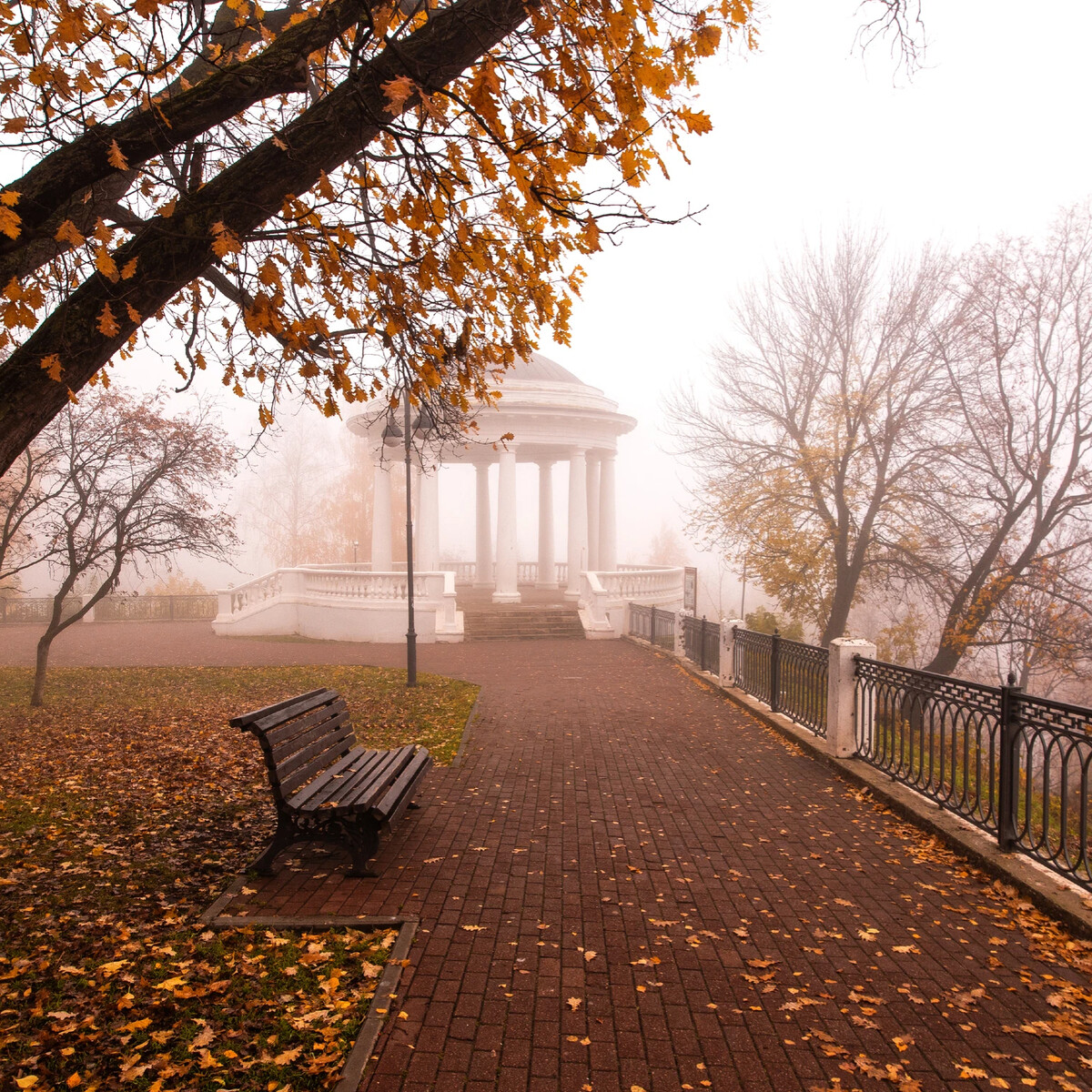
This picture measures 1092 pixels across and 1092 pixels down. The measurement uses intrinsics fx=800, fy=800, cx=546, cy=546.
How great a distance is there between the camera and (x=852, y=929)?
434cm

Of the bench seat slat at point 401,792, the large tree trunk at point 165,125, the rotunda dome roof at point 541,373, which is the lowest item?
the bench seat slat at point 401,792

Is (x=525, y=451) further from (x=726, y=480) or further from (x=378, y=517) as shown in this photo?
(x=726, y=480)

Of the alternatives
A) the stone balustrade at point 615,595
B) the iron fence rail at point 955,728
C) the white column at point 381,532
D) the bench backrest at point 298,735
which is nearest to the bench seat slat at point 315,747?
the bench backrest at point 298,735

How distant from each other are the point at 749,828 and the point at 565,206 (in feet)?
15.1

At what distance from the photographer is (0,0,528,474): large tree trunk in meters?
3.82

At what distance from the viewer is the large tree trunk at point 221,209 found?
3.82 metres

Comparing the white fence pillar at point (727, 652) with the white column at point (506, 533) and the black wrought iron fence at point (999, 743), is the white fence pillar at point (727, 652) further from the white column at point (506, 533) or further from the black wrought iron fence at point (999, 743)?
the white column at point (506, 533)

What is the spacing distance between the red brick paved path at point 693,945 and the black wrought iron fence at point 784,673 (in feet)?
6.01

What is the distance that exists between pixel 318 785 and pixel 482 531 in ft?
97.5

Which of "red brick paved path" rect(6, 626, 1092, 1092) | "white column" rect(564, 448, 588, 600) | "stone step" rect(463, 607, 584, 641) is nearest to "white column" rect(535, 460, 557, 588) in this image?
"white column" rect(564, 448, 588, 600)

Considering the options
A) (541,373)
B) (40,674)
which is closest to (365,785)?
(40,674)

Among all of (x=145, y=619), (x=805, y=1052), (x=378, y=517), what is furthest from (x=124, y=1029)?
(x=145, y=619)

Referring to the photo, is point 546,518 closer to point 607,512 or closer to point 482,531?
point 482,531

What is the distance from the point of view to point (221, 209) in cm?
409
